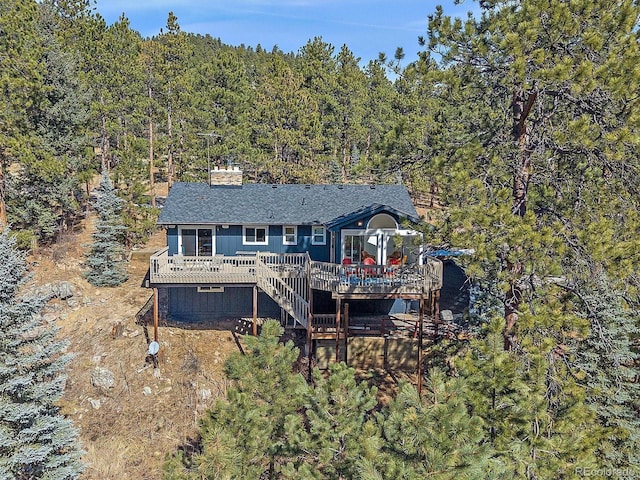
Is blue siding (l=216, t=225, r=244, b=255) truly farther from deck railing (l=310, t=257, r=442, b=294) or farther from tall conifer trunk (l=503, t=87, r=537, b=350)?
tall conifer trunk (l=503, t=87, r=537, b=350)

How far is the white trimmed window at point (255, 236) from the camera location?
19.7 metres

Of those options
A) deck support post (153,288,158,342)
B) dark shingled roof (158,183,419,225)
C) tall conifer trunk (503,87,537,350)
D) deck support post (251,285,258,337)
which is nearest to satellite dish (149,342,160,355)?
deck support post (153,288,158,342)

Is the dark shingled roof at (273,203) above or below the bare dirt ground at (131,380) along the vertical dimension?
above

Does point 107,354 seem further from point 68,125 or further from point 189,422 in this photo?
point 68,125

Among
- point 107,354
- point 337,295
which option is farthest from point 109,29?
point 337,295

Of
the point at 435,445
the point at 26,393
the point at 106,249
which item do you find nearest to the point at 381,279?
the point at 435,445

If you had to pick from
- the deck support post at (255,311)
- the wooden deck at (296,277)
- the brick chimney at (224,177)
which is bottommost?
the deck support post at (255,311)

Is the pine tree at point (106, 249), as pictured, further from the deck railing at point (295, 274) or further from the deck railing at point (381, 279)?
the deck railing at point (381, 279)

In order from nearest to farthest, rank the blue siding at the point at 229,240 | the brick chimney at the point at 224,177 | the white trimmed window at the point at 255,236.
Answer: the blue siding at the point at 229,240 → the white trimmed window at the point at 255,236 → the brick chimney at the point at 224,177

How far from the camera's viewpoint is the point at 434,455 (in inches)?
239

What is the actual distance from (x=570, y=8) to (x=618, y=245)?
4314 mm

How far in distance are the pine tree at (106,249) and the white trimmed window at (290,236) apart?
8.81m

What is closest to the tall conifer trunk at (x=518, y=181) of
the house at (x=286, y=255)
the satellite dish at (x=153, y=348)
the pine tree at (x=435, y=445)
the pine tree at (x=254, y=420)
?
the pine tree at (x=435, y=445)

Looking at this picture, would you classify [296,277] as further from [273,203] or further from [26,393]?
[26,393]
